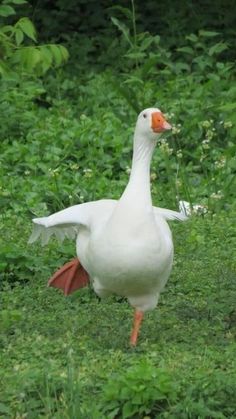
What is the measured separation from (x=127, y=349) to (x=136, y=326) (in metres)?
0.22

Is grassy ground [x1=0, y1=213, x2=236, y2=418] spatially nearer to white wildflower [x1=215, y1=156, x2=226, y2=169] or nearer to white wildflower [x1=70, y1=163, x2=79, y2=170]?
white wildflower [x1=215, y1=156, x2=226, y2=169]

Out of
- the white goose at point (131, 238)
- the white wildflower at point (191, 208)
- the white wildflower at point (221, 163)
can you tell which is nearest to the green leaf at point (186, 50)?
the white wildflower at point (221, 163)

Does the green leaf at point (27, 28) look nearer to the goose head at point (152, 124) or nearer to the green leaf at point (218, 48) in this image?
the goose head at point (152, 124)

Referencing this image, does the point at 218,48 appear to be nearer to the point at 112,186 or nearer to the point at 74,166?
the point at 112,186

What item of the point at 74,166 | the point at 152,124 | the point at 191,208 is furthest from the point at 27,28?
the point at 191,208

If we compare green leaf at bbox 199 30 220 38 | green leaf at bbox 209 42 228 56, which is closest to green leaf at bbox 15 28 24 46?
green leaf at bbox 209 42 228 56

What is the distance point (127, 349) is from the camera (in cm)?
656

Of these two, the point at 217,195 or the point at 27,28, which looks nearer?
the point at 27,28

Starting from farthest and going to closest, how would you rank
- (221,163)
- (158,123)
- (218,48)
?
1. (218,48)
2. (221,163)
3. (158,123)

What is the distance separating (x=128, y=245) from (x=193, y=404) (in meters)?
1.18

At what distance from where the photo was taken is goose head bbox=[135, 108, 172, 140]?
6.86 metres

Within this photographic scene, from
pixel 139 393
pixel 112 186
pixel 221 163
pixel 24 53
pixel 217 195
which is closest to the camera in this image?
pixel 139 393

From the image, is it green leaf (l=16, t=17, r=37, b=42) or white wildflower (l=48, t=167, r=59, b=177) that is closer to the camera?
green leaf (l=16, t=17, r=37, b=42)

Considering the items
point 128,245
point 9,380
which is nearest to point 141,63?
point 128,245
